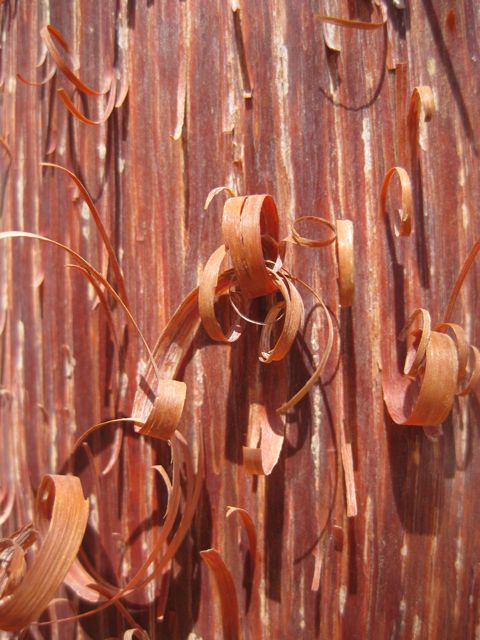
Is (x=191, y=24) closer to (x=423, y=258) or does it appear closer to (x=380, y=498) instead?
(x=423, y=258)

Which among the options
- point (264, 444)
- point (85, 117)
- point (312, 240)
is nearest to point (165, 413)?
point (264, 444)

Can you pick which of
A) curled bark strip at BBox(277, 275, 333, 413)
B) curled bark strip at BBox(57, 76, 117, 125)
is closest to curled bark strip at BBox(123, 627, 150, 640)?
curled bark strip at BBox(277, 275, 333, 413)

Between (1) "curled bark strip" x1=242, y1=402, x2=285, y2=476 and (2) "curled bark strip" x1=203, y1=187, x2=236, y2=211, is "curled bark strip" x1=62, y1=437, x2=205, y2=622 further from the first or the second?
(2) "curled bark strip" x1=203, y1=187, x2=236, y2=211

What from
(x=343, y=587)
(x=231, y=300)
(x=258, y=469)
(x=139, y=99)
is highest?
(x=139, y=99)

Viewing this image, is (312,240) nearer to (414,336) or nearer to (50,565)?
(414,336)

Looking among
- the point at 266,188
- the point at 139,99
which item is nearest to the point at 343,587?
the point at 266,188

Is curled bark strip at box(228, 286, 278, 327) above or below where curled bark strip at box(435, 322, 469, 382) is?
above

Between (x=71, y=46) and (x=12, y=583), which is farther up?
(x=71, y=46)
